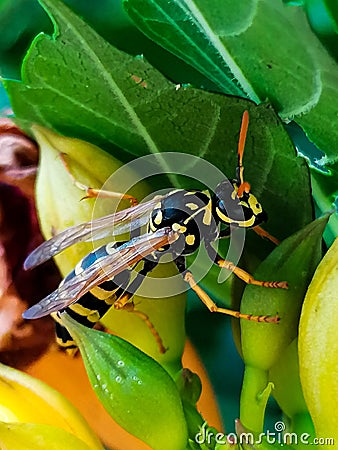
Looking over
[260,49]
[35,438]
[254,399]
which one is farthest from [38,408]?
[260,49]

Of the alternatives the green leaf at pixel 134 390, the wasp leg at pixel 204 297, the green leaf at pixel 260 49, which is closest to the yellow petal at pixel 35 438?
the green leaf at pixel 134 390

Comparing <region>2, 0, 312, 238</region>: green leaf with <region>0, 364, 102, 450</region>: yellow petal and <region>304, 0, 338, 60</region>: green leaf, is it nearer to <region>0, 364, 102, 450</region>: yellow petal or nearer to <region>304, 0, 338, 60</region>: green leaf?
<region>304, 0, 338, 60</region>: green leaf

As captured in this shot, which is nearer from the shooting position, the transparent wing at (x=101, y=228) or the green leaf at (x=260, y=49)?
the green leaf at (x=260, y=49)

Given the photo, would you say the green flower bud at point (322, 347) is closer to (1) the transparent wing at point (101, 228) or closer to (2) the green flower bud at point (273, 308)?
(2) the green flower bud at point (273, 308)

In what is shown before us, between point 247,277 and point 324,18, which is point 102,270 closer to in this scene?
point 247,277

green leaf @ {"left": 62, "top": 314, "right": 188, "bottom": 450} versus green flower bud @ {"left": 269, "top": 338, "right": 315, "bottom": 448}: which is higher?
green leaf @ {"left": 62, "top": 314, "right": 188, "bottom": 450}

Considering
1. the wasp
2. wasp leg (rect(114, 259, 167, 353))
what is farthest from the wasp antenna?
wasp leg (rect(114, 259, 167, 353))

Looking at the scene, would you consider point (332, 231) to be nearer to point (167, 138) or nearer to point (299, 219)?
point (299, 219)
